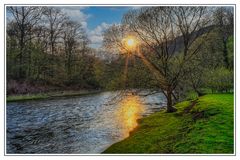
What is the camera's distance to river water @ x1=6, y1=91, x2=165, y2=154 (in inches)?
373

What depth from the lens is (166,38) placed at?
12.5m

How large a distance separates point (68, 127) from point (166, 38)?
6024 mm

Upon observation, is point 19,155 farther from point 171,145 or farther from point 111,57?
point 111,57

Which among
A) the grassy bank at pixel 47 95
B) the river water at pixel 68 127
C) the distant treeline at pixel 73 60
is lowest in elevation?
the river water at pixel 68 127

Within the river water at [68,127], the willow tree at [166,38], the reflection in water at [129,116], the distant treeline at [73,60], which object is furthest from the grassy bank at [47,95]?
the willow tree at [166,38]

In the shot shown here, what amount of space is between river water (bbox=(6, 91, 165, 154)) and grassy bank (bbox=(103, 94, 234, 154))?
0.88 m

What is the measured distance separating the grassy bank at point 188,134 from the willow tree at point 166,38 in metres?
2.13

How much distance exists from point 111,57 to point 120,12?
2.85m

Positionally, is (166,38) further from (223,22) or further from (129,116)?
(129,116)

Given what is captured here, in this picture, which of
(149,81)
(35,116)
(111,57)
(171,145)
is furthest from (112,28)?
(35,116)

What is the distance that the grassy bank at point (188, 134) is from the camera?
26.2ft

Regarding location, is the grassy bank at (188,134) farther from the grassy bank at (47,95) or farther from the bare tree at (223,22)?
the grassy bank at (47,95)

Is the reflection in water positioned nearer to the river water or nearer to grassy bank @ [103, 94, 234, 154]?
the river water

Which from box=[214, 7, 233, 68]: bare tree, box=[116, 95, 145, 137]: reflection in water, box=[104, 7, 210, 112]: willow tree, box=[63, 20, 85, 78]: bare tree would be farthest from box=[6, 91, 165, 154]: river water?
box=[214, 7, 233, 68]: bare tree
